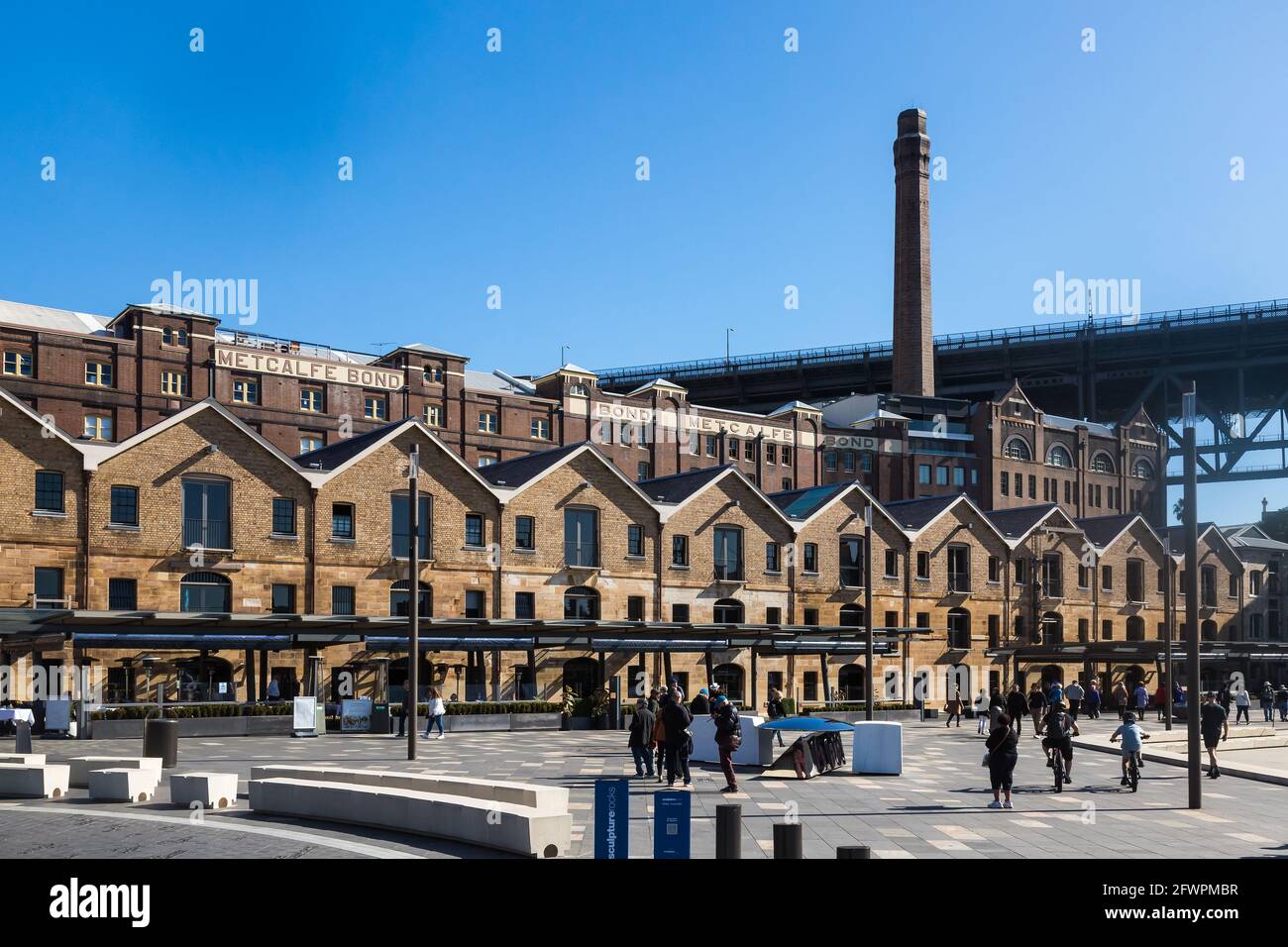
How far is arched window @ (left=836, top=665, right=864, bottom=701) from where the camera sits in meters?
61.7

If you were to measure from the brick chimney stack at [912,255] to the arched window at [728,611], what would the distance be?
133 ft

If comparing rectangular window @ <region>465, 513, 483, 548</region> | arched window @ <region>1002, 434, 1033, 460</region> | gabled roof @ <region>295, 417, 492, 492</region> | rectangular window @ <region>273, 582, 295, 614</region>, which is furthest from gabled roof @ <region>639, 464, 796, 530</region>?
arched window @ <region>1002, 434, 1033, 460</region>

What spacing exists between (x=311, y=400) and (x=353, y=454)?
2540 cm

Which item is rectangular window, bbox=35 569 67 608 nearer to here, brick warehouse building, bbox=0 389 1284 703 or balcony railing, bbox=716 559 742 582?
brick warehouse building, bbox=0 389 1284 703

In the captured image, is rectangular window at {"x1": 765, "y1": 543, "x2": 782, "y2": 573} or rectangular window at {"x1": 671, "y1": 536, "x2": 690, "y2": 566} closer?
rectangular window at {"x1": 671, "y1": 536, "x2": 690, "y2": 566}

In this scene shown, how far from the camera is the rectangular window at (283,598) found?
158 ft

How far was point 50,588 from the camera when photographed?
43.6m

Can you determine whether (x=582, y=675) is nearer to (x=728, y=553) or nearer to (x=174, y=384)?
(x=728, y=553)

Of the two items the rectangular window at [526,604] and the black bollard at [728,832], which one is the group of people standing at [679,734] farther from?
the rectangular window at [526,604]

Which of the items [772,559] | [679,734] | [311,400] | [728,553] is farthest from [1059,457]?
[679,734]

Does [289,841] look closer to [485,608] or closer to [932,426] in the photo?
[485,608]

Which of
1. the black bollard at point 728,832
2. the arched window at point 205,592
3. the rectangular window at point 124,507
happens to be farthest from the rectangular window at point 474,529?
the black bollard at point 728,832

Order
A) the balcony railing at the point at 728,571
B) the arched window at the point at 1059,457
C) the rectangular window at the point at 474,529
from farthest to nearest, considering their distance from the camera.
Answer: the arched window at the point at 1059,457
the balcony railing at the point at 728,571
the rectangular window at the point at 474,529

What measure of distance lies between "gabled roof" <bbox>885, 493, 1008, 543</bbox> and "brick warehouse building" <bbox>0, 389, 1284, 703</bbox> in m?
0.17
